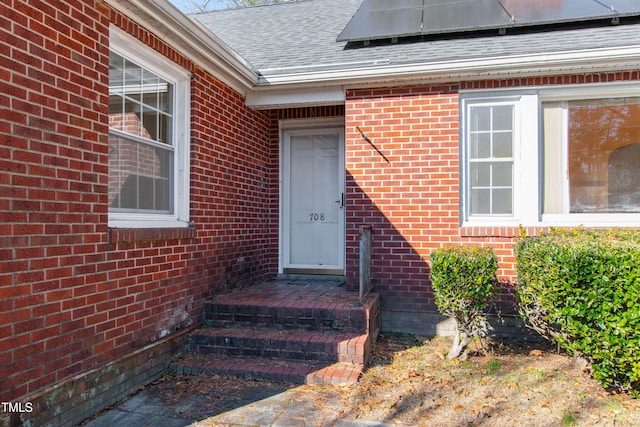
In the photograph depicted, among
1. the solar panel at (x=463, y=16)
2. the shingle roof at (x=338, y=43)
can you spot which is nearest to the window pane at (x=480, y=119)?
the shingle roof at (x=338, y=43)

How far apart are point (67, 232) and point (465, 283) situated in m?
3.40

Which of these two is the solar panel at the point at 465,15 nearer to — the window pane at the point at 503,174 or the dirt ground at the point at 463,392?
the window pane at the point at 503,174

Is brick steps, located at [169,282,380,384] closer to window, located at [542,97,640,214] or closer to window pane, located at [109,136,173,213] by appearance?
window pane, located at [109,136,173,213]

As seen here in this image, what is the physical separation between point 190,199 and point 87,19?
6.35 feet

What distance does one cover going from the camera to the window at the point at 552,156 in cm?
503

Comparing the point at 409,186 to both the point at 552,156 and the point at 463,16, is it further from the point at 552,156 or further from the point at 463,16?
the point at 463,16

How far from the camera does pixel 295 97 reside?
5801mm

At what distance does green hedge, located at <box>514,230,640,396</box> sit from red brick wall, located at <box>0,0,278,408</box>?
3.47 metres

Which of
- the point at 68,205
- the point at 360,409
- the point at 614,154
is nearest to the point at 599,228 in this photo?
the point at 614,154

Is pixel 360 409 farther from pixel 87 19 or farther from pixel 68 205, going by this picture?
pixel 87 19

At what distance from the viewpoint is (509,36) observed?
5590mm

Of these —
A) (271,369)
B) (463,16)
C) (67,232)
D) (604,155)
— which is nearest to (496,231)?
(604,155)

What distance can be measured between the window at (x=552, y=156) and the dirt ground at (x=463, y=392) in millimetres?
1640

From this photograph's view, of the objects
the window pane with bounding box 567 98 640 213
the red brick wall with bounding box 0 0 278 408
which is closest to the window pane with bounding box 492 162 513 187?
the window pane with bounding box 567 98 640 213
